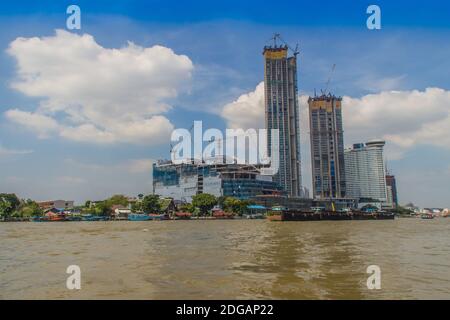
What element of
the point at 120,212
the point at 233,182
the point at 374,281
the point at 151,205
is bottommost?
the point at 374,281

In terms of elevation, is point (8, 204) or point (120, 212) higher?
point (8, 204)

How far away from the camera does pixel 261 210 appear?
176 metres

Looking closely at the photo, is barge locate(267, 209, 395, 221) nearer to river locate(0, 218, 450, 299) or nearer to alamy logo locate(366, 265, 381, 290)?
river locate(0, 218, 450, 299)

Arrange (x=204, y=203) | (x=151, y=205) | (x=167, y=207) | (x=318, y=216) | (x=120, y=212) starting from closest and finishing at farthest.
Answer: (x=318, y=216), (x=151, y=205), (x=204, y=203), (x=167, y=207), (x=120, y=212)

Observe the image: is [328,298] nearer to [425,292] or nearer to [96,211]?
[425,292]

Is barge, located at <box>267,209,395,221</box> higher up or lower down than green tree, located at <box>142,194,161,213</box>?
lower down

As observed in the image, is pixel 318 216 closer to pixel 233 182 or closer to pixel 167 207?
pixel 167 207

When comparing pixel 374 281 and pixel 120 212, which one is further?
pixel 120 212

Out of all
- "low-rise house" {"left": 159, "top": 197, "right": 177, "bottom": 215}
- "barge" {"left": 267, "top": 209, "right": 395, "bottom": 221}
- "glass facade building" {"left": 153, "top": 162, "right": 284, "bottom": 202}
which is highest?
"glass facade building" {"left": 153, "top": 162, "right": 284, "bottom": 202}

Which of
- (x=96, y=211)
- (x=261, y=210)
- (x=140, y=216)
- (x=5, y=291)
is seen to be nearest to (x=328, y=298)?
(x=5, y=291)

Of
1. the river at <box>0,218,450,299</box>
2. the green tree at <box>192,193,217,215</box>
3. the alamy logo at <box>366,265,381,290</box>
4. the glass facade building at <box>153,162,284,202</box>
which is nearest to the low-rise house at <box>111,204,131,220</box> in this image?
the green tree at <box>192,193,217,215</box>

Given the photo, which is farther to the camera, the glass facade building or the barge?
the glass facade building

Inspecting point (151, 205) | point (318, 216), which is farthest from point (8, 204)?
point (318, 216)

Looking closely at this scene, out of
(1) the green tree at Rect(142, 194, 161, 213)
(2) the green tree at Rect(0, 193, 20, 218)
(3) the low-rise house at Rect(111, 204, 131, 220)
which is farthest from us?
(3) the low-rise house at Rect(111, 204, 131, 220)
